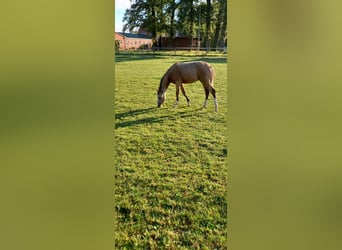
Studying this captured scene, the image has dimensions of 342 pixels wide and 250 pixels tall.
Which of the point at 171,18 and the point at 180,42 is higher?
the point at 171,18

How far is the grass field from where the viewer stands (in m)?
1.60

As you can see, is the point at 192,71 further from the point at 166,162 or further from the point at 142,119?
the point at 166,162

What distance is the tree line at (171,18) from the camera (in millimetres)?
1564

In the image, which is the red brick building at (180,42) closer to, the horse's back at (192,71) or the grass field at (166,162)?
the grass field at (166,162)

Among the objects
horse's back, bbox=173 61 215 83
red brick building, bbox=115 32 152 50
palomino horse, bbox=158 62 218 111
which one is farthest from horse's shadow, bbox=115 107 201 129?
red brick building, bbox=115 32 152 50

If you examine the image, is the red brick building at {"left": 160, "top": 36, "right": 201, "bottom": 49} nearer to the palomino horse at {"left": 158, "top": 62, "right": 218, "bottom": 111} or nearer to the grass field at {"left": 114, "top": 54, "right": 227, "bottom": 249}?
the grass field at {"left": 114, "top": 54, "right": 227, "bottom": 249}

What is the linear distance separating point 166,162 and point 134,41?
901mm

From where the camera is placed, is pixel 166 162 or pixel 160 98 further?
pixel 160 98

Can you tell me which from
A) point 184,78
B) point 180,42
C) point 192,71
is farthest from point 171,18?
point 184,78

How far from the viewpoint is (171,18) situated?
166 centimetres
